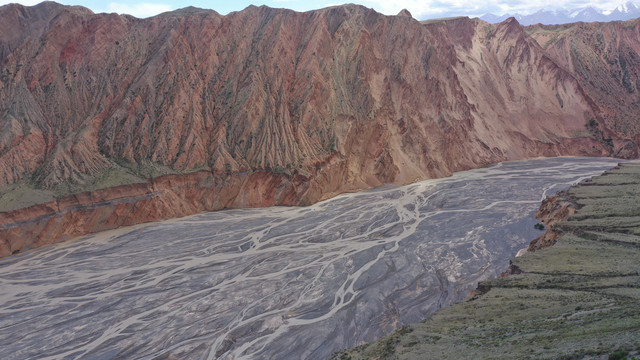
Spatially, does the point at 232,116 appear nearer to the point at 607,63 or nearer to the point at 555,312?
the point at 555,312

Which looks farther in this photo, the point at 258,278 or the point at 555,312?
the point at 258,278

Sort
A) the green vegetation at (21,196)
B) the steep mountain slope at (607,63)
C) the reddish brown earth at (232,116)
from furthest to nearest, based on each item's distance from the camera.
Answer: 1. the steep mountain slope at (607,63)
2. the reddish brown earth at (232,116)
3. the green vegetation at (21,196)

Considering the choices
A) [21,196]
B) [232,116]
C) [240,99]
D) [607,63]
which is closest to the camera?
[21,196]

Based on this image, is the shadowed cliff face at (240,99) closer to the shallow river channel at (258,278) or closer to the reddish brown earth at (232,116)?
the reddish brown earth at (232,116)

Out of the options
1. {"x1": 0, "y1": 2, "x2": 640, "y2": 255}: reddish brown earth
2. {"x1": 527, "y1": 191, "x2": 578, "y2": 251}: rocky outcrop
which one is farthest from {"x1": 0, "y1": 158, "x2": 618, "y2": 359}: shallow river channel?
{"x1": 0, "y1": 2, "x2": 640, "y2": 255}: reddish brown earth

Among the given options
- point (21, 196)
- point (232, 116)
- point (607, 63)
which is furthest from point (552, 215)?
point (607, 63)

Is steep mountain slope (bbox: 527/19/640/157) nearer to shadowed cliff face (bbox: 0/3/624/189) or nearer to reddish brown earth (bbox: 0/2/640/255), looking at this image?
reddish brown earth (bbox: 0/2/640/255)

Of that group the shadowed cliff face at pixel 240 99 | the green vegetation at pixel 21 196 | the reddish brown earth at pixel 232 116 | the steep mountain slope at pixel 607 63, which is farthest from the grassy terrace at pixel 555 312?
the steep mountain slope at pixel 607 63
